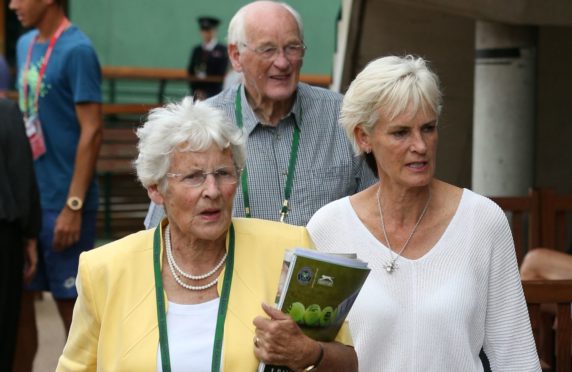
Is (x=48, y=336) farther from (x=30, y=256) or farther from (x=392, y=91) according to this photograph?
(x=392, y=91)

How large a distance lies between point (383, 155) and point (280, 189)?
2.96 ft

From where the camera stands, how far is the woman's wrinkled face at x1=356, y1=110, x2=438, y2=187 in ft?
13.5

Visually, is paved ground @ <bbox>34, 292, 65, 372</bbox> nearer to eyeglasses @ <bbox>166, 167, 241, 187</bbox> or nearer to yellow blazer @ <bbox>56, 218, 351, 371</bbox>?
yellow blazer @ <bbox>56, 218, 351, 371</bbox>

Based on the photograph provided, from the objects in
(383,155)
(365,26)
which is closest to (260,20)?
(383,155)

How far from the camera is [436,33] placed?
414 inches

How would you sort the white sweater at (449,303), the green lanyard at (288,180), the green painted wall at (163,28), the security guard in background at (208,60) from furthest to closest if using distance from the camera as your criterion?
the green painted wall at (163,28), the security guard in background at (208,60), the green lanyard at (288,180), the white sweater at (449,303)

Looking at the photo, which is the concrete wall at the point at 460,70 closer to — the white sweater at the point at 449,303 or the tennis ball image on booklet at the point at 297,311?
the white sweater at the point at 449,303

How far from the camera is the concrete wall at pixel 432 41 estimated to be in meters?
10.4

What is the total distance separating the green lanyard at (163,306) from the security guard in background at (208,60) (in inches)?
562

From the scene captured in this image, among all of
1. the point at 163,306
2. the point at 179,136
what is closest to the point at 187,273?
the point at 163,306

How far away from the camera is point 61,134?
6984mm

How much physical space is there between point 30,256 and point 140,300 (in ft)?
10.3

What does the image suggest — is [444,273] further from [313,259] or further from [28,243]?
[28,243]

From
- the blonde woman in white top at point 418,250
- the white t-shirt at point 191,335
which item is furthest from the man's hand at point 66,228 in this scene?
the white t-shirt at point 191,335
